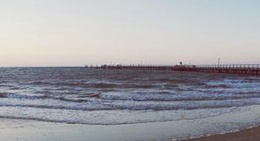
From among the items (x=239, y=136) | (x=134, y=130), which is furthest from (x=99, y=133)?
(x=239, y=136)

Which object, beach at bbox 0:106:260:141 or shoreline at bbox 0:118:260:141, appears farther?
beach at bbox 0:106:260:141

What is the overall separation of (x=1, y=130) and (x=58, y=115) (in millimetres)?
4143

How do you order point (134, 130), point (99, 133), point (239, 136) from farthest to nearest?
point (134, 130) → point (99, 133) → point (239, 136)

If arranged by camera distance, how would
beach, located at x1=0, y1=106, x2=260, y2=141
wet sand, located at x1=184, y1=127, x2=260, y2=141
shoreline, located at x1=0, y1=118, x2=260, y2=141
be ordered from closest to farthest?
wet sand, located at x1=184, y1=127, x2=260, y2=141 < shoreline, located at x1=0, y1=118, x2=260, y2=141 < beach, located at x1=0, y1=106, x2=260, y2=141

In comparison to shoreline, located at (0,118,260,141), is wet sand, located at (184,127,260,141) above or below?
above

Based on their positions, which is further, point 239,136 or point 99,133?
point 99,133

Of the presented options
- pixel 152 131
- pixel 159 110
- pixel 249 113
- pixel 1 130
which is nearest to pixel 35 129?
pixel 1 130

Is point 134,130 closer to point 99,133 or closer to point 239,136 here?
point 99,133

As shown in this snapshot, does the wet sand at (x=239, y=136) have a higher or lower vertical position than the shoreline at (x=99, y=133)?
higher

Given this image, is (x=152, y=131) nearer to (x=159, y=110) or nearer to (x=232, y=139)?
(x=232, y=139)

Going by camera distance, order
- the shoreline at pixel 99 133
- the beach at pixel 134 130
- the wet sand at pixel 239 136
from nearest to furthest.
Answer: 1. the wet sand at pixel 239 136
2. the shoreline at pixel 99 133
3. the beach at pixel 134 130

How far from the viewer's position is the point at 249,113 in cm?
1745

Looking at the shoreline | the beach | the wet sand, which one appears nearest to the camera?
the wet sand

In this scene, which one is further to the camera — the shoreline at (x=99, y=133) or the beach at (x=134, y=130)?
the beach at (x=134, y=130)
